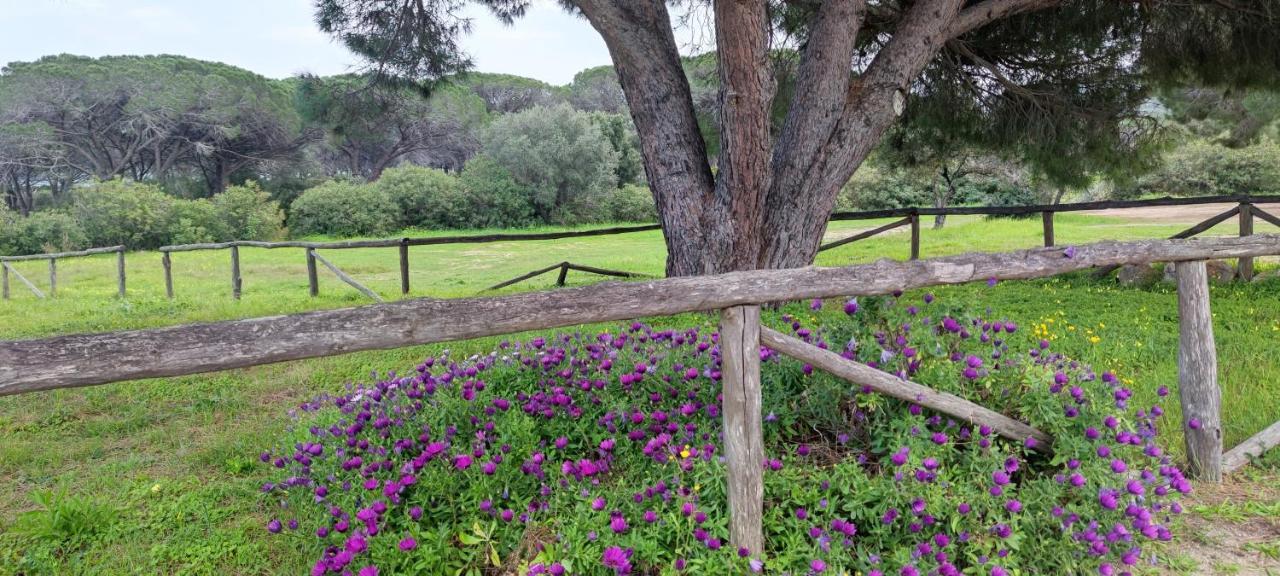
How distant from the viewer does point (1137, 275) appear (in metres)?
8.16

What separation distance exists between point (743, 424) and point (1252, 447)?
2.70 meters

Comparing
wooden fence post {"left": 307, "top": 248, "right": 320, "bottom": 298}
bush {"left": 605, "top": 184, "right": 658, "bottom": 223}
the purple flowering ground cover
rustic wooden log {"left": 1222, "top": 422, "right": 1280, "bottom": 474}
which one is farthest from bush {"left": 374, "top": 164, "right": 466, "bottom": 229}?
rustic wooden log {"left": 1222, "top": 422, "right": 1280, "bottom": 474}

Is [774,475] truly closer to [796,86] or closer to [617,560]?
[617,560]

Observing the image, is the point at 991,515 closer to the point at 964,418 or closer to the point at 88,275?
the point at 964,418

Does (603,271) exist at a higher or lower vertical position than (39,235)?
lower

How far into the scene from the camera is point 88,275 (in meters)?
15.5

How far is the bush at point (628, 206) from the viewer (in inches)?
1141

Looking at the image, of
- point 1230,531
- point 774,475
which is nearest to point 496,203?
point 774,475

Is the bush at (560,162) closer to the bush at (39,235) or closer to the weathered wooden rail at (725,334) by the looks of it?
the bush at (39,235)

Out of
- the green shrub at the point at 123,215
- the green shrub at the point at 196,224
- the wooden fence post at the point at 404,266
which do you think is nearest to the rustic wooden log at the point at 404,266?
the wooden fence post at the point at 404,266

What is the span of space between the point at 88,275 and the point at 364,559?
56.2 ft

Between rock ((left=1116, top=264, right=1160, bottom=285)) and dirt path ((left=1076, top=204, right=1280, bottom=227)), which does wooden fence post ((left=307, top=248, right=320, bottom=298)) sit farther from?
dirt path ((left=1076, top=204, right=1280, bottom=227))

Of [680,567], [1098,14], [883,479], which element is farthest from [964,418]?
[1098,14]

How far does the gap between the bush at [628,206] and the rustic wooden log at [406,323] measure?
2648 cm
